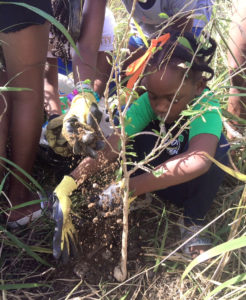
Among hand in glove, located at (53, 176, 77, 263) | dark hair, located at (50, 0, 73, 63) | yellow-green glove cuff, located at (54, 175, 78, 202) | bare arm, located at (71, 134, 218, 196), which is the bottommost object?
hand in glove, located at (53, 176, 77, 263)

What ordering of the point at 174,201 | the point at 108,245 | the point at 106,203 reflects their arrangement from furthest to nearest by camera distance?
1. the point at 174,201
2. the point at 108,245
3. the point at 106,203

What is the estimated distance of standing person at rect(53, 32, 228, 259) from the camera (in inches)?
47.7

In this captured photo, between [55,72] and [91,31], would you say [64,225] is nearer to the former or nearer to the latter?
[91,31]

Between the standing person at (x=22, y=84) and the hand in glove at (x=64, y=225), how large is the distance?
0.31 m

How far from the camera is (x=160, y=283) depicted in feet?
4.14

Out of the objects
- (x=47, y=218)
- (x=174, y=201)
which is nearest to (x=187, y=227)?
(x=174, y=201)

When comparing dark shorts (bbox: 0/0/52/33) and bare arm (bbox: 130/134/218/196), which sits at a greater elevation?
dark shorts (bbox: 0/0/52/33)

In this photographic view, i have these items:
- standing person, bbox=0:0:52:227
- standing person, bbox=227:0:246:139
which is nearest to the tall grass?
standing person, bbox=0:0:52:227

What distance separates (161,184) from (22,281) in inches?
24.5

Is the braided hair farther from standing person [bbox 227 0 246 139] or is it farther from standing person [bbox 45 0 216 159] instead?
standing person [bbox 227 0 246 139]

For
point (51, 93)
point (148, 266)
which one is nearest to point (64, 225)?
point (148, 266)

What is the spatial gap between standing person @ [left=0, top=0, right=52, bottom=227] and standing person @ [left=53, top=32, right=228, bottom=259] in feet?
0.93

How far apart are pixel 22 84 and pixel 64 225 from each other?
1.98ft

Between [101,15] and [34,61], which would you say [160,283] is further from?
[101,15]
